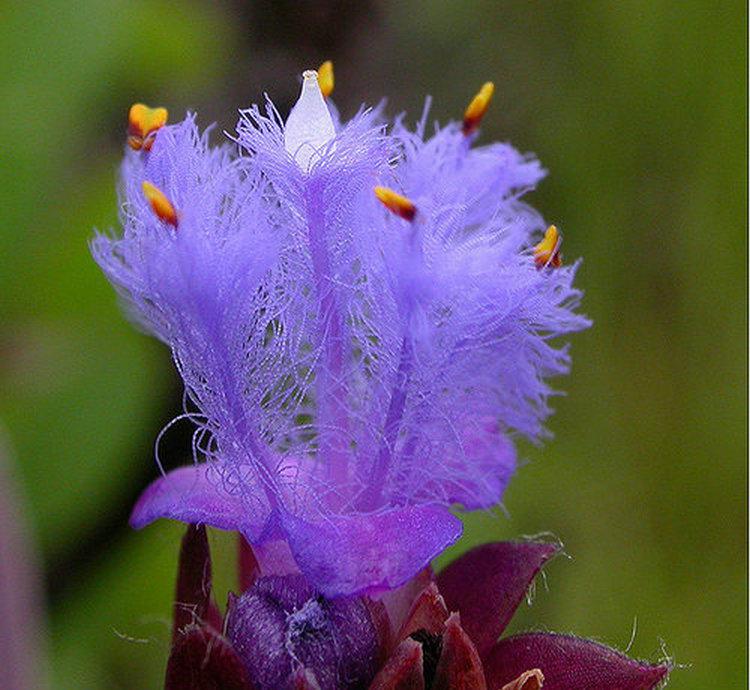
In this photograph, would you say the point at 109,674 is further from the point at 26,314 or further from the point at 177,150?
the point at 177,150

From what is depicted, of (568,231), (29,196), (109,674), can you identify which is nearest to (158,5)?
(29,196)

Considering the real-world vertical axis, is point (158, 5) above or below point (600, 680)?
above

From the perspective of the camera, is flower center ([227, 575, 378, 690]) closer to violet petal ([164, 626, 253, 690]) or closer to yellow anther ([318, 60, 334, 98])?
violet petal ([164, 626, 253, 690])

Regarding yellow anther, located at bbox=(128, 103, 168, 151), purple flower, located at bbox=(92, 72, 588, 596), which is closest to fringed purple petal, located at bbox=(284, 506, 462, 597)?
purple flower, located at bbox=(92, 72, 588, 596)

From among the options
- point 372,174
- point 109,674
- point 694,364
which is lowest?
point 109,674

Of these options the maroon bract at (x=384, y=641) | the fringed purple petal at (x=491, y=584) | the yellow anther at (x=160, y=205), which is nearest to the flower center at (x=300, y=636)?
the maroon bract at (x=384, y=641)

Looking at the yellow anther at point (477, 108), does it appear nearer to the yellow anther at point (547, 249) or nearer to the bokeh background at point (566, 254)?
the yellow anther at point (547, 249)

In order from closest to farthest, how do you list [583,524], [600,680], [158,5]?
1. [600,680]
2. [158,5]
3. [583,524]
